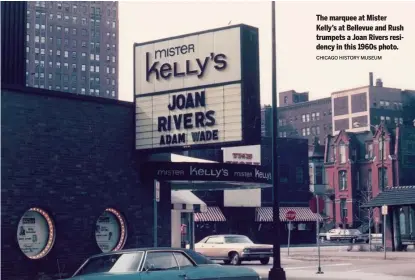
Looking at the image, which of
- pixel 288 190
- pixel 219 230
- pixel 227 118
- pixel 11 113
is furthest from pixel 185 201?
pixel 288 190

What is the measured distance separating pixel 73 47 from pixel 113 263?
5595 inches

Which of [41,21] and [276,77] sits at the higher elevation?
[41,21]

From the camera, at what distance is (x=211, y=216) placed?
5478 cm

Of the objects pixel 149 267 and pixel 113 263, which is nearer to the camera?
pixel 149 267

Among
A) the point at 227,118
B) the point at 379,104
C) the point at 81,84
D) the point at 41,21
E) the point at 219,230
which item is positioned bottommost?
the point at 219,230

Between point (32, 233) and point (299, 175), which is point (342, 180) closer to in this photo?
point (299, 175)

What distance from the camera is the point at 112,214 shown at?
20.4 m

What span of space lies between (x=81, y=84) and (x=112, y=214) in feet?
431

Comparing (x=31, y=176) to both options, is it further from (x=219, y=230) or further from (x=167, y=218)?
(x=219, y=230)

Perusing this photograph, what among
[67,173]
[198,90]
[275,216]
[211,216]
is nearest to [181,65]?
[198,90]

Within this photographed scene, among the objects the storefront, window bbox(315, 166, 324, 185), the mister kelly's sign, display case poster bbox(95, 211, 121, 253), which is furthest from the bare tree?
display case poster bbox(95, 211, 121, 253)

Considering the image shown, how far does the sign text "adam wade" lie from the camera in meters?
19.6

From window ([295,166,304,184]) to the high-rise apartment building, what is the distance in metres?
87.9

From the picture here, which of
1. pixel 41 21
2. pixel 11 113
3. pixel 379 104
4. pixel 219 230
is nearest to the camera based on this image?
pixel 11 113
